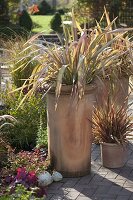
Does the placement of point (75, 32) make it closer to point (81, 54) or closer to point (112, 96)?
point (81, 54)

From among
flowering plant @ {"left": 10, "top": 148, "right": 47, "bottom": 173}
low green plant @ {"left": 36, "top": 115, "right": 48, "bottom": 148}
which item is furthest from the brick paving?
low green plant @ {"left": 36, "top": 115, "right": 48, "bottom": 148}

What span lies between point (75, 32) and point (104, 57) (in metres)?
0.39

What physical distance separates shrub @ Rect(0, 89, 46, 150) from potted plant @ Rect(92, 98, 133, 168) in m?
0.92

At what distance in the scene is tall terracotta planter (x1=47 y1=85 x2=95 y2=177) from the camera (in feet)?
14.8

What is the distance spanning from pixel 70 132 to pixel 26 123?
3.78 ft

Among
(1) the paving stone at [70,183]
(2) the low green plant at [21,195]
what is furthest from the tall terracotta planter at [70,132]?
(2) the low green plant at [21,195]

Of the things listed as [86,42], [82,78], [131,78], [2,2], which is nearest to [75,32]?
[86,42]

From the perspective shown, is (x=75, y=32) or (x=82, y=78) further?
(x=75, y=32)

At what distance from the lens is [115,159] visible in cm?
491

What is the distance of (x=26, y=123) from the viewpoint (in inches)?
220

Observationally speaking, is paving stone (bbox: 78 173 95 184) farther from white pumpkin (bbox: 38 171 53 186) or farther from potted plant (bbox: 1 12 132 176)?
white pumpkin (bbox: 38 171 53 186)

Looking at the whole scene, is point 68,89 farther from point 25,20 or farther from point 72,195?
point 25,20

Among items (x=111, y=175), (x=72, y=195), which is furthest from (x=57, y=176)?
(x=111, y=175)

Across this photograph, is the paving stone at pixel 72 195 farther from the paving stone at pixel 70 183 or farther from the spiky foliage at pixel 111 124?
the spiky foliage at pixel 111 124
